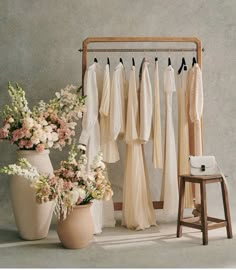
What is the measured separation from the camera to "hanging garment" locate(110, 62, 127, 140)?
4590mm

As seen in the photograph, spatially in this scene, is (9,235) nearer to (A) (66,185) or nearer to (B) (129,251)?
(A) (66,185)

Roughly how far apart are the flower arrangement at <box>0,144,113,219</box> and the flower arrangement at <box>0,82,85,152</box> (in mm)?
297

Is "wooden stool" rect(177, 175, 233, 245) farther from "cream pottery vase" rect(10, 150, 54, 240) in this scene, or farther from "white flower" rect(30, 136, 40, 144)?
"white flower" rect(30, 136, 40, 144)

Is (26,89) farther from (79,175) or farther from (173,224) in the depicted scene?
(173,224)

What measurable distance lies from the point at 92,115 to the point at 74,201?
3.56 ft

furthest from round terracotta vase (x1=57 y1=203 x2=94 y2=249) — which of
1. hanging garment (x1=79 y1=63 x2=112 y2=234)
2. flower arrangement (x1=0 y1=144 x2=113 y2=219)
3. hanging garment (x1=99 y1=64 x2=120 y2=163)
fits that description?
hanging garment (x1=99 y1=64 x2=120 y2=163)

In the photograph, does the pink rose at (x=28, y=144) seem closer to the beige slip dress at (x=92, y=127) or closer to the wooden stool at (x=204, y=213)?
A: the beige slip dress at (x=92, y=127)

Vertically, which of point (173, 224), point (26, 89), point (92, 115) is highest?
point (26, 89)

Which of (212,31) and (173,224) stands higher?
(212,31)

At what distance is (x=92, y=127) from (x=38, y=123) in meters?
0.59

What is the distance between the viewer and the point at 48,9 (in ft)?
17.6

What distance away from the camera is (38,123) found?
4.28 m

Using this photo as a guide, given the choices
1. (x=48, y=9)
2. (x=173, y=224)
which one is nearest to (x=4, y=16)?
(x=48, y=9)

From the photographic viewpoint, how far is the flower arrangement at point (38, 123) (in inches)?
166
